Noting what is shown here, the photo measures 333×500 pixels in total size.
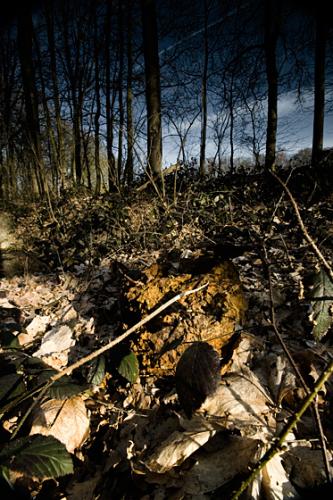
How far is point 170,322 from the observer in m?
1.38

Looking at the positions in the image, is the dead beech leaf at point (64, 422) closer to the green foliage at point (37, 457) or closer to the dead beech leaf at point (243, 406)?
the green foliage at point (37, 457)

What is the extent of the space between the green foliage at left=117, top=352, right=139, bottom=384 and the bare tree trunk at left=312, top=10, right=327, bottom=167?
23.5 feet

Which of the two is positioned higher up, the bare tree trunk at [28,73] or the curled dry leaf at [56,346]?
the bare tree trunk at [28,73]

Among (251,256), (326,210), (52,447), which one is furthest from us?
(326,210)

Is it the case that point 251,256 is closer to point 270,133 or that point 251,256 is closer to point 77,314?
point 77,314

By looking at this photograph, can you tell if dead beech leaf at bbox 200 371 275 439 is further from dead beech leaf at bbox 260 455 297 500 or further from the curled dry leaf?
the curled dry leaf

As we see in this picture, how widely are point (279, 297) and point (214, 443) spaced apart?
1.09 metres

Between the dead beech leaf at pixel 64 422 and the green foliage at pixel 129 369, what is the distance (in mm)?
263

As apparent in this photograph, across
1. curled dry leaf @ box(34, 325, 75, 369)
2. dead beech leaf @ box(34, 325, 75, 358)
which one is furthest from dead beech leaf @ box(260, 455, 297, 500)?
dead beech leaf @ box(34, 325, 75, 358)

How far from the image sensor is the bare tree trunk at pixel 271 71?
20.7 feet

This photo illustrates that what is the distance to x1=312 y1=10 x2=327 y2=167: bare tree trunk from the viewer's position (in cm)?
652

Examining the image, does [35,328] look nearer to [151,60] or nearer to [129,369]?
[129,369]

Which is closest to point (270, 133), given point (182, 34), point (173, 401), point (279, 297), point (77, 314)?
point (182, 34)

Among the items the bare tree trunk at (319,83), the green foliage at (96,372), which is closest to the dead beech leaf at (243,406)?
the green foliage at (96,372)
